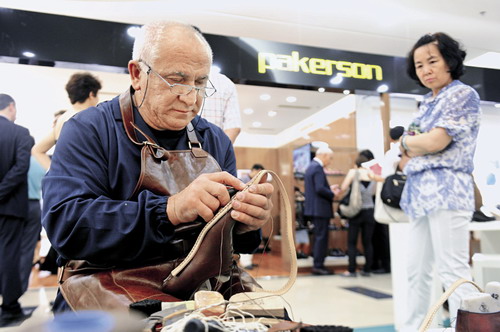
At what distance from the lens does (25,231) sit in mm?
3666

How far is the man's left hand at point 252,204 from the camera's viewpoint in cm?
90

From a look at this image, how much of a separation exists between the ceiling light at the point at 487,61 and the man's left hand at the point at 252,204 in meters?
6.22

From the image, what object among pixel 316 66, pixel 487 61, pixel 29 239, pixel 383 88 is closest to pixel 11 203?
pixel 29 239

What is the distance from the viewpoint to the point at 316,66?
568 centimetres

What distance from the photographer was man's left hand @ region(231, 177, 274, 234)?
2.96ft

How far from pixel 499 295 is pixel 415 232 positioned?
136cm

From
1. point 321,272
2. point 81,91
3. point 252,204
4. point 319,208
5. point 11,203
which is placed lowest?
point 321,272

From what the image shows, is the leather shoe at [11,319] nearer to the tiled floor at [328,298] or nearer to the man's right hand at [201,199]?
the tiled floor at [328,298]

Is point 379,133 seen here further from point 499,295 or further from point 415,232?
point 499,295

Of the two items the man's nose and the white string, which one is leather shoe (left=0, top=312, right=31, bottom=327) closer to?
the man's nose

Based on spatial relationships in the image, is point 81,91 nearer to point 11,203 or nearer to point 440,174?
point 11,203

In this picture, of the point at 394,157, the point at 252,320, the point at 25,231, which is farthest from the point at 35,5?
the point at 252,320

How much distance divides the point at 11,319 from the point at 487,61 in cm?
679

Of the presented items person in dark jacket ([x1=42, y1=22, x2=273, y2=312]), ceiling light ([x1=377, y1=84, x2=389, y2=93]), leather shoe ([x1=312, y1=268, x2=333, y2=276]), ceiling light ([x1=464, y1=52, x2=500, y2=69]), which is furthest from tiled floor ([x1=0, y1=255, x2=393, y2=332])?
ceiling light ([x1=464, y1=52, x2=500, y2=69])
